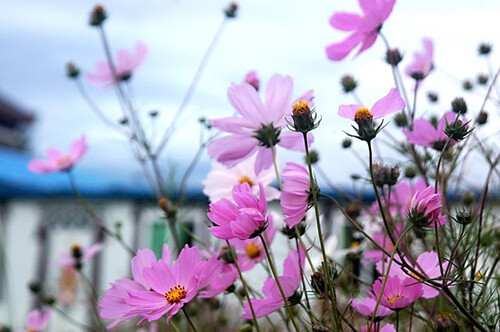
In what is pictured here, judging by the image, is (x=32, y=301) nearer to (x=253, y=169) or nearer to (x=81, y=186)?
(x=81, y=186)

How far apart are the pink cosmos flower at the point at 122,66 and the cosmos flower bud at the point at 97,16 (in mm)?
56

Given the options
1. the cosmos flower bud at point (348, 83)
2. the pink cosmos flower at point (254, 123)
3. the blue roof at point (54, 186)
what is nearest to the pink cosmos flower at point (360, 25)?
the pink cosmos flower at point (254, 123)

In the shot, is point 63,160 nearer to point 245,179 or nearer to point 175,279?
point 245,179

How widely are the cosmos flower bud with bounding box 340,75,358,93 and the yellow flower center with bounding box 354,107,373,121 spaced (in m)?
0.43

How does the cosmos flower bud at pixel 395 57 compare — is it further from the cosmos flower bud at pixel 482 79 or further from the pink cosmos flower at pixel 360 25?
the cosmos flower bud at pixel 482 79

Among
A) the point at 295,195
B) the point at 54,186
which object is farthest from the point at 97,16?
the point at 54,186

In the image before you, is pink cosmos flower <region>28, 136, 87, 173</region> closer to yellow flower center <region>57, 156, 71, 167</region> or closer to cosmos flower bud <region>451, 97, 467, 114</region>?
yellow flower center <region>57, 156, 71, 167</region>

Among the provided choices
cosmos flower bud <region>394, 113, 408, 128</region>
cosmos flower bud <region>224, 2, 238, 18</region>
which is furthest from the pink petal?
cosmos flower bud <region>224, 2, 238, 18</region>

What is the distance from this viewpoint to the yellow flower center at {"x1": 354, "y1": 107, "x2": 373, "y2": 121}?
0.43 meters

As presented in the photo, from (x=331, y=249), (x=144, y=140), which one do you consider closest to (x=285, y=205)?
(x=331, y=249)

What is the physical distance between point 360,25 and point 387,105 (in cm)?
14

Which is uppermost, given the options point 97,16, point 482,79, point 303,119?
point 97,16

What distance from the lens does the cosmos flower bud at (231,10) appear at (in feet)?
3.88

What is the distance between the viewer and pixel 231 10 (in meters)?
1.19
